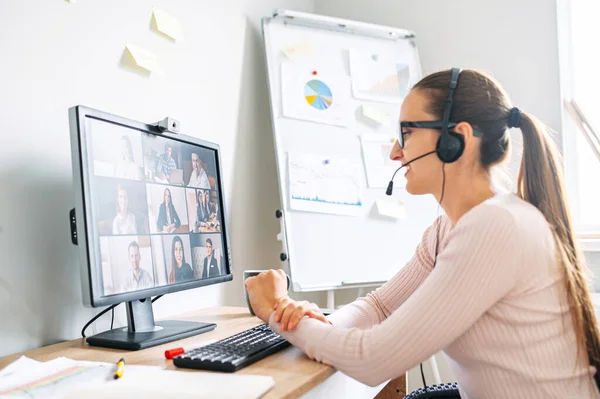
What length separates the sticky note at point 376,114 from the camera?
77.7 inches

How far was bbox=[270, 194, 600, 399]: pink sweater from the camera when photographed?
79 cm

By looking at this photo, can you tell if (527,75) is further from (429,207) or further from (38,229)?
(38,229)

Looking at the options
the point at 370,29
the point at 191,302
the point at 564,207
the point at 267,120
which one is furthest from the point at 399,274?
the point at 370,29

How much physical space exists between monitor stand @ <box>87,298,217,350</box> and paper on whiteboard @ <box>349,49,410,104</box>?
1185 millimetres

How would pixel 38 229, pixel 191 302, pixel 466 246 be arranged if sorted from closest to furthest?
pixel 466 246 < pixel 38 229 < pixel 191 302

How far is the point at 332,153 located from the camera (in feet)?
6.20

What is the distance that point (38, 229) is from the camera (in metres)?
1.04

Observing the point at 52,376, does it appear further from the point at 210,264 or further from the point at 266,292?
the point at 210,264

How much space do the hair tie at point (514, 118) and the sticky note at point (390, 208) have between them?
932mm

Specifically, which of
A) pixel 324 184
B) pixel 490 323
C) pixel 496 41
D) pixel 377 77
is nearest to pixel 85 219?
pixel 490 323

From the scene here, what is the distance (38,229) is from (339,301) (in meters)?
1.37

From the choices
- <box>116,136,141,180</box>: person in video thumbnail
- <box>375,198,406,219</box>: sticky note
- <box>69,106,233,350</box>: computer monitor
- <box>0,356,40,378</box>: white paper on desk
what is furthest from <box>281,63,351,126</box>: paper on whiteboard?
<box>0,356,40,378</box>: white paper on desk

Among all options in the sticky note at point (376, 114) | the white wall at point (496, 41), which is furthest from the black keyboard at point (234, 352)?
the white wall at point (496, 41)

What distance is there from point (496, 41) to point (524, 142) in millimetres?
1261
